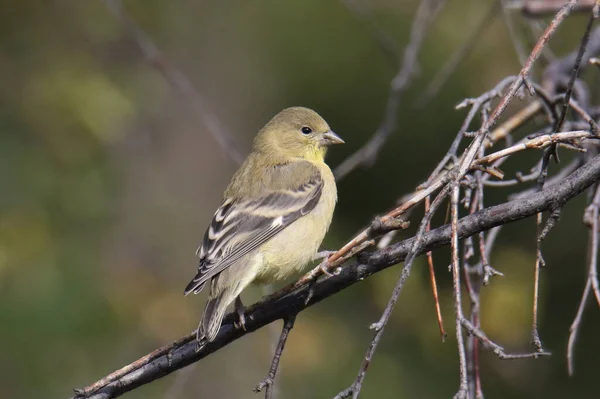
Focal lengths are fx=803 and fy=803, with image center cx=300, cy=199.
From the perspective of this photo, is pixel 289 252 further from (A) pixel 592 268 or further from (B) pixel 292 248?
(A) pixel 592 268

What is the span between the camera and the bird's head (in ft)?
16.0

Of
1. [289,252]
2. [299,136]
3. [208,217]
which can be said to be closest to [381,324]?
[289,252]

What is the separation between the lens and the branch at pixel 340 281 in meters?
2.32

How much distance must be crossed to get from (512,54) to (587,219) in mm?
3404

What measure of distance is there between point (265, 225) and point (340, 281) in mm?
1494

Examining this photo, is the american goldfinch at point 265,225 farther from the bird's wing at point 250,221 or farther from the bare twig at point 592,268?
the bare twig at point 592,268

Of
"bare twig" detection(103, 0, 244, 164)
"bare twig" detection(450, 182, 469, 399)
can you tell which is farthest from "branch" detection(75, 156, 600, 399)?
"bare twig" detection(103, 0, 244, 164)

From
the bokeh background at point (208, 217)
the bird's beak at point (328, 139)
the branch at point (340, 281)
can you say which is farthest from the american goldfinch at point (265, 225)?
the bokeh background at point (208, 217)

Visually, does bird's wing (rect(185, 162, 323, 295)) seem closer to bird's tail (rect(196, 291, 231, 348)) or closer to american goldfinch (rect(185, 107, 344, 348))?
american goldfinch (rect(185, 107, 344, 348))

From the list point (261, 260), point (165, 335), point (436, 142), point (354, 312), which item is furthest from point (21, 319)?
point (436, 142)

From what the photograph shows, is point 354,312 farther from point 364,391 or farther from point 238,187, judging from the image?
point 238,187

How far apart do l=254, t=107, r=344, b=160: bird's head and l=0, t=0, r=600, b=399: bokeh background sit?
1.05m

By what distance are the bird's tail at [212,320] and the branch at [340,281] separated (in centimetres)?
3

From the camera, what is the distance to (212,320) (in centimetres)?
308
